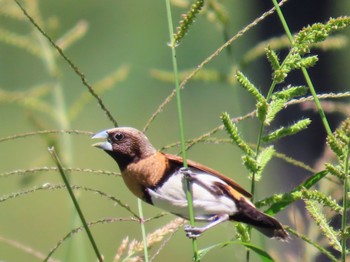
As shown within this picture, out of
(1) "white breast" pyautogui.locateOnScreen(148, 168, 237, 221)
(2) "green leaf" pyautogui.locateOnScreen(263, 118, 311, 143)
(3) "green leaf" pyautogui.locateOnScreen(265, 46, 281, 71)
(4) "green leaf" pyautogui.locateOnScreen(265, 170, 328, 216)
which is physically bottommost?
(4) "green leaf" pyautogui.locateOnScreen(265, 170, 328, 216)

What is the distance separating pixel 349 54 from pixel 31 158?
3.19 meters

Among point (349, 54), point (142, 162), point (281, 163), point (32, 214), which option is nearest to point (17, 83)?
point (32, 214)

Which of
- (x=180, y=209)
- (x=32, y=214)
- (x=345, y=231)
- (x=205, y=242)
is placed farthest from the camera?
(x=32, y=214)

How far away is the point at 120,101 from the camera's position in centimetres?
1098

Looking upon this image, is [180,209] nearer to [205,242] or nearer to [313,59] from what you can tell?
[313,59]

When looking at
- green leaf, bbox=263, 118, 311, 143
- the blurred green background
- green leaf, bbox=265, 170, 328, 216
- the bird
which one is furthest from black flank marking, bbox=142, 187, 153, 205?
the blurred green background

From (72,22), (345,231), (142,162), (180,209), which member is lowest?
(345,231)

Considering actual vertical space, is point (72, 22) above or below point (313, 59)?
above

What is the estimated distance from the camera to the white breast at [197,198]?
2.00 metres

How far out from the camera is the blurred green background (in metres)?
7.54

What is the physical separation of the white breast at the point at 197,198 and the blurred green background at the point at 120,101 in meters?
4.06

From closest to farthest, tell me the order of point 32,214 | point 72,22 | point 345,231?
point 345,231
point 32,214
point 72,22

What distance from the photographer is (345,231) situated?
1.50 meters

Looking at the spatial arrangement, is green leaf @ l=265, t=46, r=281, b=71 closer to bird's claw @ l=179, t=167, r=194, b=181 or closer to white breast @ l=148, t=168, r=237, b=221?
bird's claw @ l=179, t=167, r=194, b=181
